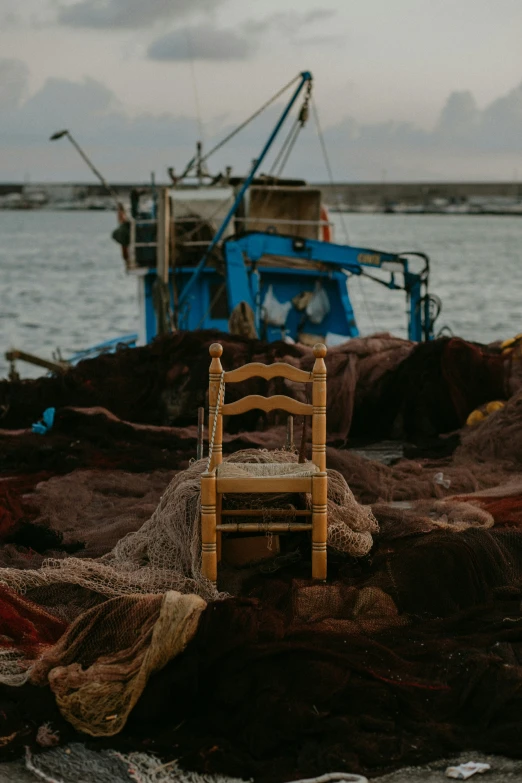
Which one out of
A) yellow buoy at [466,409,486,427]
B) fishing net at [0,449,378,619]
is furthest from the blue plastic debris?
fishing net at [0,449,378,619]

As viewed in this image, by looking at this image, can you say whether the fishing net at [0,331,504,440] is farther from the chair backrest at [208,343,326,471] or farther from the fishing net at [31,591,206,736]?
the fishing net at [31,591,206,736]

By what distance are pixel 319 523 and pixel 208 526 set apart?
485 millimetres

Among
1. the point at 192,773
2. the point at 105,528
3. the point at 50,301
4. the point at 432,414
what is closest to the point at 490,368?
the point at 432,414

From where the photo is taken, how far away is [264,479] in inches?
172

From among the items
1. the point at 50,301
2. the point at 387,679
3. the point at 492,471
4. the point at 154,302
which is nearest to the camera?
the point at 387,679

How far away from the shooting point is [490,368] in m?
9.17

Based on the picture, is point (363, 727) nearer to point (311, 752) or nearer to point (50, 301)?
point (311, 752)

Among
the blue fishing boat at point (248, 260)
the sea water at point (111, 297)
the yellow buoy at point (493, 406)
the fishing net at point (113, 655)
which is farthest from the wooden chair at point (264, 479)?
the sea water at point (111, 297)

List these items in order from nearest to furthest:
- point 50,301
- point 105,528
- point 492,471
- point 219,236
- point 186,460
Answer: point 105,528, point 492,471, point 186,460, point 219,236, point 50,301

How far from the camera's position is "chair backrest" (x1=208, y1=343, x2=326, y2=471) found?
466 cm

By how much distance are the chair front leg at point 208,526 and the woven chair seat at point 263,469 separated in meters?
0.12

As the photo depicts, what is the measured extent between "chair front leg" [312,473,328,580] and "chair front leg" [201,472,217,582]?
427 mm

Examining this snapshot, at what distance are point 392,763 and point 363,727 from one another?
178mm

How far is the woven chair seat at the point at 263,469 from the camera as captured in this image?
450cm
